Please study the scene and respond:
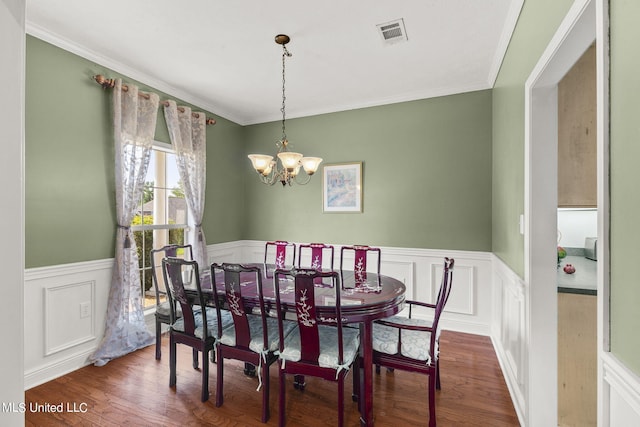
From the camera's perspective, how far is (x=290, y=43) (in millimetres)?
2691

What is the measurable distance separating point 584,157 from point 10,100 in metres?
2.59

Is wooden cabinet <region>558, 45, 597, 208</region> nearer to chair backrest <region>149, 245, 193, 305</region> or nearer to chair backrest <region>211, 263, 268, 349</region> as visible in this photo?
chair backrest <region>211, 263, 268, 349</region>

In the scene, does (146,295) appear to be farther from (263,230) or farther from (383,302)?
(383,302)

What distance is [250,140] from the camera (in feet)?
15.9

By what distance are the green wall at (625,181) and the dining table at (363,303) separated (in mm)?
1184

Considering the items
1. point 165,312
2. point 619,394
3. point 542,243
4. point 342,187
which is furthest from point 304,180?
point 619,394

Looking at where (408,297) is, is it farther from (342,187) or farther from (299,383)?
(299,383)

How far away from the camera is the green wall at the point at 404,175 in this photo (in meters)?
3.54

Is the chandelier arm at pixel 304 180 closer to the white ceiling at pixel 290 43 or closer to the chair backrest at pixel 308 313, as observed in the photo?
the white ceiling at pixel 290 43

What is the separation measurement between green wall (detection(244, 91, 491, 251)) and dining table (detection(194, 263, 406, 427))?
1.49 m

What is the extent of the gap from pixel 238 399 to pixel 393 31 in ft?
10.2

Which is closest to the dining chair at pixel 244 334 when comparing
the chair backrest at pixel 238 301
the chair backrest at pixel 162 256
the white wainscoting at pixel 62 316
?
the chair backrest at pixel 238 301

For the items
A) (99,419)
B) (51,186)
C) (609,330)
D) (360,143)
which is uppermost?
(360,143)

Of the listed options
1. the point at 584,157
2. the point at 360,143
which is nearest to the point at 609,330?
the point at 584,157
